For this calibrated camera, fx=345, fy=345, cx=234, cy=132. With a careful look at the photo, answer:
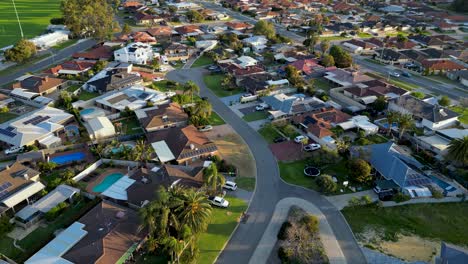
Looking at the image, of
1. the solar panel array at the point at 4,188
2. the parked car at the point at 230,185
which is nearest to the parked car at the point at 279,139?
the parked car at the point at 230,185

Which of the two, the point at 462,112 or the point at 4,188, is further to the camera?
the point at 462,112

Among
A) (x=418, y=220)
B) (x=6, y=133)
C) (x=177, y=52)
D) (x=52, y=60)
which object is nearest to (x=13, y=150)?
(x=6, y=133)

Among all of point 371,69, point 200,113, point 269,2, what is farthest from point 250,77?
point 269,2

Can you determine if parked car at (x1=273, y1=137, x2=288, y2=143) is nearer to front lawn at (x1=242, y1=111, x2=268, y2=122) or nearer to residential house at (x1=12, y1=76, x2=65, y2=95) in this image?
front lawn at (x1=242, y1=111, x2=268, y2=122)

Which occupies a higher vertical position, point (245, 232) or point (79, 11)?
point (79, 11)

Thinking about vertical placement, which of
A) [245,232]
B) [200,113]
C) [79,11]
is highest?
[79,11]

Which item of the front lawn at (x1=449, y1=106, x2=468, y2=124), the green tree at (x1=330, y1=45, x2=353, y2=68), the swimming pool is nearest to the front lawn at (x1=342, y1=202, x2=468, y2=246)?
the front lawn at (x1=449, y1=106, x2=468, y2=124)

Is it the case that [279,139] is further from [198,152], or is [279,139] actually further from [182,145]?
[182,145]

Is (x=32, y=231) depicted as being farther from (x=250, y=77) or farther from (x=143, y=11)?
(x=143, y=11)
